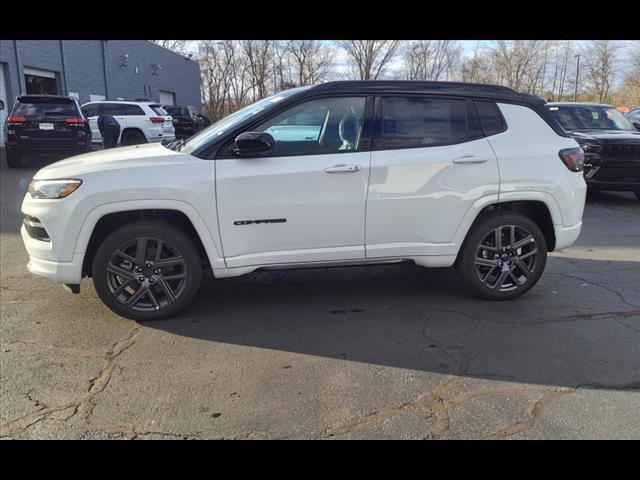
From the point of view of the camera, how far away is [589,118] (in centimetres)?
1056

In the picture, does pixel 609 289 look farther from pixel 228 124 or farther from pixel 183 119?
pixel 183 119

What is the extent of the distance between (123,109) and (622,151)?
1501 centimetres

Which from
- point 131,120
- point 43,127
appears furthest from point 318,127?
point 131,120

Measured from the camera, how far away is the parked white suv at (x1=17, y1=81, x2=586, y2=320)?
3.95 m

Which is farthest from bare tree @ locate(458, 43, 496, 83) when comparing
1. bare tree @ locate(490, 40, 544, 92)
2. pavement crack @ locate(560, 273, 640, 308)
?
pavement crack @ locate(560, 273, 640, 308)

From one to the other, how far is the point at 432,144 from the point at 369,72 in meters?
44.8

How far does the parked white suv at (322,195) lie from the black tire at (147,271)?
1cm

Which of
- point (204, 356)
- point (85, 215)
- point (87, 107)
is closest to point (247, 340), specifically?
Answer: point (204, 356)

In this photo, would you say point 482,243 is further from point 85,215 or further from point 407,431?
point 85,215

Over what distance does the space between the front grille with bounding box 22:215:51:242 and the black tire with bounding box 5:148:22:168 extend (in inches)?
432

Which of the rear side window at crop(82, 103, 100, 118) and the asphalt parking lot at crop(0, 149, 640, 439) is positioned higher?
the rear side window at crop(82, 103, 100, 118)

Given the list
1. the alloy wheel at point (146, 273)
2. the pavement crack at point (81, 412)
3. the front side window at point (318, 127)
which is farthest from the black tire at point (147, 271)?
the front side window at point (318, 127)

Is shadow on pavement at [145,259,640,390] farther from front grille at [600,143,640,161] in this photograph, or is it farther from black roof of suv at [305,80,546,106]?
front grille at [600,143,640,161]

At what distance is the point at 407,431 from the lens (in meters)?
2.76
